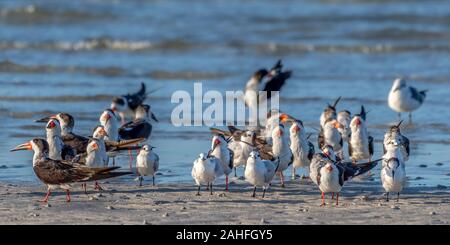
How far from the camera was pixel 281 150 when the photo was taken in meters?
12.3

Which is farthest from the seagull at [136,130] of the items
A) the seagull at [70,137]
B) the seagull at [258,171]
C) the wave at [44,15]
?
the wave at [44,15]

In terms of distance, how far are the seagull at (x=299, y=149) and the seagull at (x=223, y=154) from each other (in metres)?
0.82

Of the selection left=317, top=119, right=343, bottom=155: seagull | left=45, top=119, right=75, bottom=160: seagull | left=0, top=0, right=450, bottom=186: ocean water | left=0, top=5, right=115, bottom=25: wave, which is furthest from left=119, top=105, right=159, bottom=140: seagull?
left=0, top=5, right=115, bottom=25: wave

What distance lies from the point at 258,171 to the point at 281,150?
1.10 metres

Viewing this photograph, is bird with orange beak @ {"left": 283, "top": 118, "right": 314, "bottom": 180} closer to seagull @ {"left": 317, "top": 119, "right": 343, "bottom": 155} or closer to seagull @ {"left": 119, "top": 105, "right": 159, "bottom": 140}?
seagull @ {"left": 317, "top": 119, "right": 343, "bottom": 155}

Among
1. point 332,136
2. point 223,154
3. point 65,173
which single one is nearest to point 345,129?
point 332,136

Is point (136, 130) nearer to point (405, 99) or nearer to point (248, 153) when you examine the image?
point (248, 153)

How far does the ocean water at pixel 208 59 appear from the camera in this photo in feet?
50.7

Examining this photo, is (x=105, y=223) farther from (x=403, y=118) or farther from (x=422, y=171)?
(x=403, y=118)

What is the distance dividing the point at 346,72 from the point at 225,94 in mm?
3376

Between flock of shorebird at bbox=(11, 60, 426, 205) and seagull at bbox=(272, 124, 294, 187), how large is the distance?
0.04 ft

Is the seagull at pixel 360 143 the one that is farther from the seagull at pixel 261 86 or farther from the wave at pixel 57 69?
the wave at pixel 57 69

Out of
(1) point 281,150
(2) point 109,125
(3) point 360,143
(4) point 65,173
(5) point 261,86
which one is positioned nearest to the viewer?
(4) point 65,173

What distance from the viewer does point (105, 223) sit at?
388 inches
